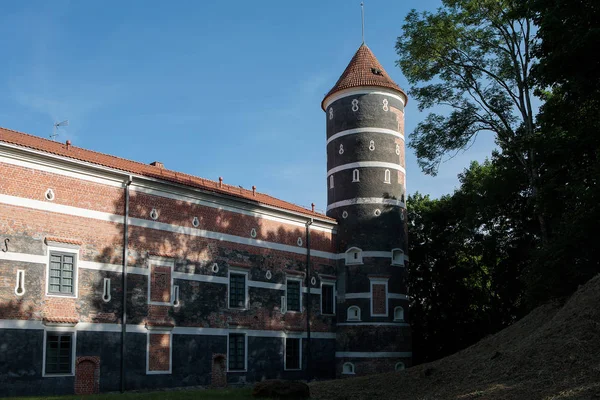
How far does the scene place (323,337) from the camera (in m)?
32.9

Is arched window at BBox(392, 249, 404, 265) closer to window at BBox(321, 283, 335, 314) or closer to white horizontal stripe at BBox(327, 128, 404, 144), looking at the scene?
window at BBox(321, 283, 335, 314)

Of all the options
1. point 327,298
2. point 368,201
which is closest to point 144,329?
point 327,298

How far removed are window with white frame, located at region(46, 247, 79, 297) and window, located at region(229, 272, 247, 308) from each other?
24.6ft

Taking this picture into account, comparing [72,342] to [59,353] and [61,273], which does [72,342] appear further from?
[61,273]

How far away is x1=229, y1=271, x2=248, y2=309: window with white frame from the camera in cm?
2855

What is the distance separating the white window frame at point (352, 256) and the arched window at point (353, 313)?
2274mm

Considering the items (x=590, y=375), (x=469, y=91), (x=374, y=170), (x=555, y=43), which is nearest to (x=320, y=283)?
(x=374, y=170)

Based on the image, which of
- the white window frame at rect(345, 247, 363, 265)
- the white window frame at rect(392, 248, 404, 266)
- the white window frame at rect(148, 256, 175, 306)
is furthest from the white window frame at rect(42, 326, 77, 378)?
the white window frame at rect(392, 248, 404, 266)

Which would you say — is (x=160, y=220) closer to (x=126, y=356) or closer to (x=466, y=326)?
(x=126, y=356)

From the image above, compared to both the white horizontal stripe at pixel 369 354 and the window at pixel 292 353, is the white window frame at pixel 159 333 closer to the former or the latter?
the window at pixel 292 353

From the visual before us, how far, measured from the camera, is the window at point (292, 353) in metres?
Answer: 30.8

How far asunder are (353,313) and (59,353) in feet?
51.9

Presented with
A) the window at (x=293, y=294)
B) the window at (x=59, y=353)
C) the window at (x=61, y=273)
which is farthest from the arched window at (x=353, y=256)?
the window at (x=59, y=353)

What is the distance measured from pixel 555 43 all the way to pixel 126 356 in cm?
1772
